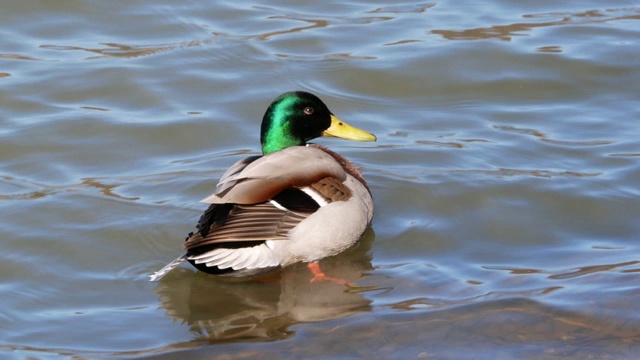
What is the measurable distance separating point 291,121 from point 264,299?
59.2 inches

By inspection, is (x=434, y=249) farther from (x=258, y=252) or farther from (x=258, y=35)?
(x=258, y=35)

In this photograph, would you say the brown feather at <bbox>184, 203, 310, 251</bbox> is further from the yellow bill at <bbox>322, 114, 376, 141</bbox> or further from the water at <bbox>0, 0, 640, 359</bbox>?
the yellow bill at <bbox>322, 114, 376, 141</bbox>

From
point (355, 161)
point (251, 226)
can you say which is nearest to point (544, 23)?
point (355, 161)

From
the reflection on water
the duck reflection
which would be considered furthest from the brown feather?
the reflection on water

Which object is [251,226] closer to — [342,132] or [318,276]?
[318,276]

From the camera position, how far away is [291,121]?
287 inches

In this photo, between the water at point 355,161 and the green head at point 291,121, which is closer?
the water at point 355,161

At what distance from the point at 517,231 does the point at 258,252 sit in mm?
1672

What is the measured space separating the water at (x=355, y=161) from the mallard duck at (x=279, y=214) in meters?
0.17

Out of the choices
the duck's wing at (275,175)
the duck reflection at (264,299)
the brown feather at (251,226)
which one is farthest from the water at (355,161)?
the duck's wing at (275,175)

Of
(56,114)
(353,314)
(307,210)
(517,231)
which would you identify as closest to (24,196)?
(56,114)

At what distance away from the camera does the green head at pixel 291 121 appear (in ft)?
23.8

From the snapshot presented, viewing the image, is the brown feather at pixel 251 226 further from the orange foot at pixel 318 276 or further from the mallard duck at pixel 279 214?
the orange foot at pixel 318 276

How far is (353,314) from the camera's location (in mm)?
5824
